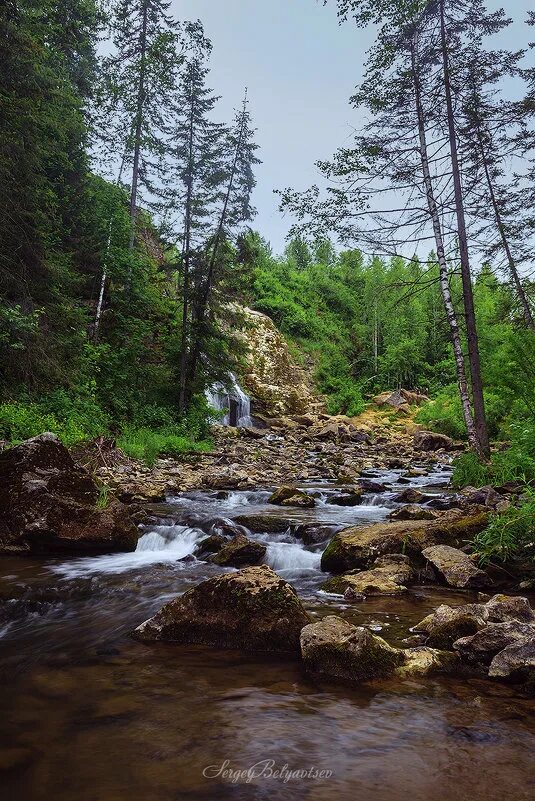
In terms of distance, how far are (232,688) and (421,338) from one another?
126 ft

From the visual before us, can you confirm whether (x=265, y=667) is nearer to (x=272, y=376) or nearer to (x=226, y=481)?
(x=226, y=481)

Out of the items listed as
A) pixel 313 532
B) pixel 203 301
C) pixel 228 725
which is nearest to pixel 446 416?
pixel 203 301

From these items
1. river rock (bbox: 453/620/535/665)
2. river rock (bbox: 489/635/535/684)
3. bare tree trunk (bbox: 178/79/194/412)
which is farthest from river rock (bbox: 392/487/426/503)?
bare tree trunk (bbox: 178/79/194/412)

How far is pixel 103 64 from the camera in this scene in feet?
73.9

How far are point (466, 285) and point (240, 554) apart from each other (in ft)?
26.9

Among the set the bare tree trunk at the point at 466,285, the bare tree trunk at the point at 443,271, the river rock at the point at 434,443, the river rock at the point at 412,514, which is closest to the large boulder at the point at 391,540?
the river rock at the point at 412,514

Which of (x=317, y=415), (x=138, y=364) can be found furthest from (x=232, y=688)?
(x=317, y=415)

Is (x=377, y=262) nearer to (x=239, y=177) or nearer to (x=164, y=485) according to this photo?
(x=239, y=177)

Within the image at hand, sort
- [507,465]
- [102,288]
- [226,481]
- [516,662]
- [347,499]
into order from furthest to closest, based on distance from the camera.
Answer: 1. [102,288]
2. [226,481]
3. [347,499]
4. [507,465]
5. [516,662]

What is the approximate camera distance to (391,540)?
582cm

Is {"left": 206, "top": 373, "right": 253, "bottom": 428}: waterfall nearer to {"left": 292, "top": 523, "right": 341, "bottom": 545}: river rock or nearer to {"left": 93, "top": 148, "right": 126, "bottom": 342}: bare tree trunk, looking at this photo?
{"left": 93, "top": 148, "right": 126, "bottom": 342}: bare tree trunk

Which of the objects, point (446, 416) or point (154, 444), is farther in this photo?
point (446, 416)

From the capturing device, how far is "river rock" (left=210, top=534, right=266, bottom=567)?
604cm

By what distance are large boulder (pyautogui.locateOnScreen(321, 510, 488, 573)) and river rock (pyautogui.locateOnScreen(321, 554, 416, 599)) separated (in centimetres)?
27
